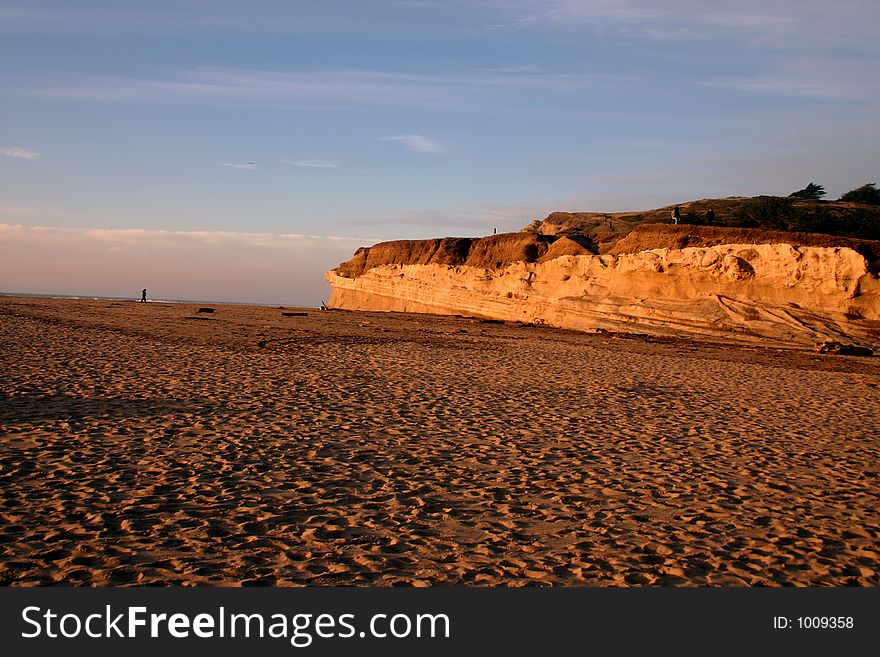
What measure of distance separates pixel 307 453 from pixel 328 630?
12.5ft

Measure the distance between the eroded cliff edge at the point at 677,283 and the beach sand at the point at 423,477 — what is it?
895 cm

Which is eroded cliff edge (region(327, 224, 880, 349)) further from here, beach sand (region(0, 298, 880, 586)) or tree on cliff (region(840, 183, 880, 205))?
tree on cliff (region(840, 183, 880, 205))

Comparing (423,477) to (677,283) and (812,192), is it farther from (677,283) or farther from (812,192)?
(812,192)

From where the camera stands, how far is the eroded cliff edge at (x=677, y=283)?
22516 mm

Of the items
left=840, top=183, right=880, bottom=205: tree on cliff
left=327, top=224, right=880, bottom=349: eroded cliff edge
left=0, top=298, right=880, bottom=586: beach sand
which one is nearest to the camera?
left=0, top=298, right=880, bottom=586: beach sand

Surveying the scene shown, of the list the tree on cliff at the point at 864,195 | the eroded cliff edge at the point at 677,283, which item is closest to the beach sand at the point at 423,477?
the eroded cliff edge at the point at 677,283

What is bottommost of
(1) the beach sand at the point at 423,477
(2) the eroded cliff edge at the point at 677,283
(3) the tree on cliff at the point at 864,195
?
(1) the beach sand at the point at 423,477

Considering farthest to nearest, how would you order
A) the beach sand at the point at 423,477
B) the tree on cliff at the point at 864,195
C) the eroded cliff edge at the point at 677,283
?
the tree on cliff at the point at 864,195, the eroded cliff edge at the point at 677,283, the beach sand at the point at 423,477

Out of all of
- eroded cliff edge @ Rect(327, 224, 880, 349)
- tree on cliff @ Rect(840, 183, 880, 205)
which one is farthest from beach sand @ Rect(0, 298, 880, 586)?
tree on cliff @ Rect(840, 183, 880, 205)

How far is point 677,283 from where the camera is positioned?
26.3m

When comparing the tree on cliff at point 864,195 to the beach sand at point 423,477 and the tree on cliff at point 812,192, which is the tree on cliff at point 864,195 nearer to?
the tree on cliff at point 812,192

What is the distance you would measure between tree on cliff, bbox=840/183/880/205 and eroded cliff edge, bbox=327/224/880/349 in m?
32.6

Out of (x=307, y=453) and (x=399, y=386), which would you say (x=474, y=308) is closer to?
(x=399, y=386)

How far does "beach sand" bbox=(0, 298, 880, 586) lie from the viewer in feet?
15.8
